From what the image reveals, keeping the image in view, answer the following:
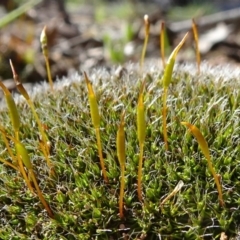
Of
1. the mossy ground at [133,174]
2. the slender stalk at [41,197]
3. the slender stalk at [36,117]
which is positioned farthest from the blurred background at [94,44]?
the slender stalk at [41,197]

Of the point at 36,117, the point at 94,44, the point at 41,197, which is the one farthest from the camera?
the point at 94,44

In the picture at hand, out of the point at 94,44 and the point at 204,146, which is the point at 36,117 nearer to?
the point at 204,146

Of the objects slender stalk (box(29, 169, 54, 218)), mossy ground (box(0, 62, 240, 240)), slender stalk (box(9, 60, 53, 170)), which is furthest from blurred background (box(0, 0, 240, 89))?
slender stalk (box(29, 169, 54, 218))

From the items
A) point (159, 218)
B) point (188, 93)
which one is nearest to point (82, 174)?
point (159, 218)

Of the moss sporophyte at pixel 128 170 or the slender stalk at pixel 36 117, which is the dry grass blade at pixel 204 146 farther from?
the slender stalk at pixel 36 117

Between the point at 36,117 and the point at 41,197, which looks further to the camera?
the point at 36,117

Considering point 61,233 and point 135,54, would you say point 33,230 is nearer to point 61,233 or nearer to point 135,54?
point 61,233

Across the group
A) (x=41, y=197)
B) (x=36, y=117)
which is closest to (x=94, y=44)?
(x=36, y=117)

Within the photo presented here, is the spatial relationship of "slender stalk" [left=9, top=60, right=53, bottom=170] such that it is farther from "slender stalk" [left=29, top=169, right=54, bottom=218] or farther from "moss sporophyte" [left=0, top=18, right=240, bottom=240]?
"slender stalk" [left=29, top=169, right=54, bottom=218]
